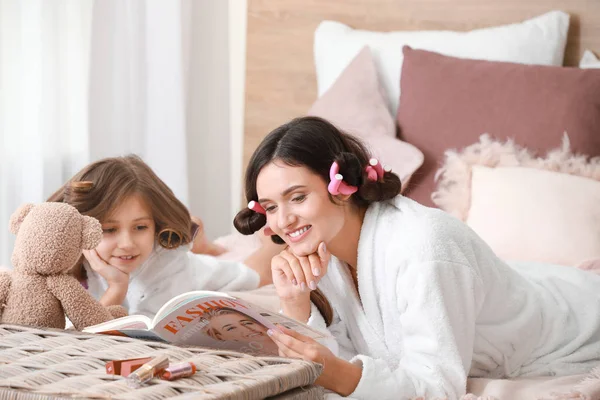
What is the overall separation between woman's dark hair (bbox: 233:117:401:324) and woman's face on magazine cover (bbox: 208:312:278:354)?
0.31m

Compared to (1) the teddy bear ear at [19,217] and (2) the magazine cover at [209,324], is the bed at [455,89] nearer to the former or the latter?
(2) the magazine cover at [209,324]

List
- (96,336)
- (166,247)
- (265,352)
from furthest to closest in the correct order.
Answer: (166,247)
(265,352)
(96,336)

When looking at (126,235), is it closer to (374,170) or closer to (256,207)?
(256,207)

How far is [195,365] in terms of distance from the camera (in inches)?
41.8

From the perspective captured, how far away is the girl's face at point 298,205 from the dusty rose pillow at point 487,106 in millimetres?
954

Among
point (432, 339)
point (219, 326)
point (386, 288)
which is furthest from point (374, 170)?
point (219, 326)

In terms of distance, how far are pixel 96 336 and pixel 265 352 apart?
267mm

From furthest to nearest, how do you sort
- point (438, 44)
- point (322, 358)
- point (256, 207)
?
point (438, 44), point (256, 207), point (322, 358)

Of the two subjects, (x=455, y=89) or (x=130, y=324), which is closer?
(x=130, y=324)

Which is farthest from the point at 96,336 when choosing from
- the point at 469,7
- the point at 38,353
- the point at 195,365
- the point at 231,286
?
the point at 469,7

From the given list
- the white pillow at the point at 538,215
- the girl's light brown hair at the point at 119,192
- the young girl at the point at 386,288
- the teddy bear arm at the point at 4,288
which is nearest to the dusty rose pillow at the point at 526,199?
the white pillow at the point at 538,215

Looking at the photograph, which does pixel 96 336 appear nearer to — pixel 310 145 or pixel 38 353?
pixel 38 353

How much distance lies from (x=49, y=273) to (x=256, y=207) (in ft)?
1.27

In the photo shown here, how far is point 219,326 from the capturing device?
1263 millimetres
